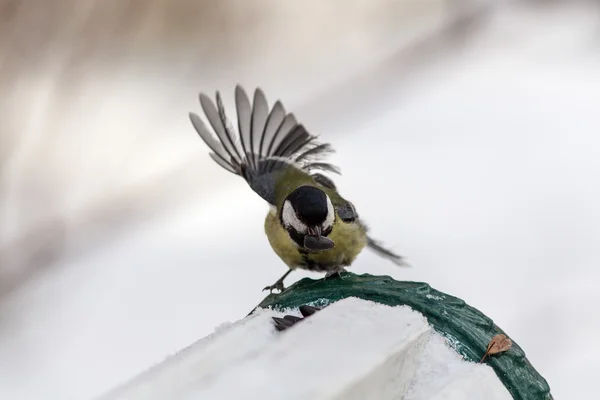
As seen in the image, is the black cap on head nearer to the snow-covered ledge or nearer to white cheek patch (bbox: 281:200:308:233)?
white cheek patch (bbox: 281:200:308:233)

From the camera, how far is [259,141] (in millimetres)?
1224

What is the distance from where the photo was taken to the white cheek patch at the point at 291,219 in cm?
97

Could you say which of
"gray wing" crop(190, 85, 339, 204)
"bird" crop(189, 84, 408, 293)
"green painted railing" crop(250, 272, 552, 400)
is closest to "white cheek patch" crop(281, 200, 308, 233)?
"bird" crop(189, 84, 408, 293)

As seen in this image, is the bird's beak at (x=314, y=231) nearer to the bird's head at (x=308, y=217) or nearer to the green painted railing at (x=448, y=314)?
the bird's head at (x=308, y=217)

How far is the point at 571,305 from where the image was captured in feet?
5.73

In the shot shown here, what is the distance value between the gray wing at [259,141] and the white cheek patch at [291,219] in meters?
0.16

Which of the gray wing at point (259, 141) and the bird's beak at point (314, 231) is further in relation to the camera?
the gray wing at point (259, 141)

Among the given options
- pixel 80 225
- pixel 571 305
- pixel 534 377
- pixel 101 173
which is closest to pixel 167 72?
pixel 101 173

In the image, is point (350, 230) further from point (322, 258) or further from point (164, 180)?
point (164, 180)

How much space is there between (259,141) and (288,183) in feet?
0.37

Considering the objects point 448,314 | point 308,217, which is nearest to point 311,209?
point 308,217

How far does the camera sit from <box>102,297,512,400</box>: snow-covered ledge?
0.42 m

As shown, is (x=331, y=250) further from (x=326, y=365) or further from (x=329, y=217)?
(x=326, y=365)

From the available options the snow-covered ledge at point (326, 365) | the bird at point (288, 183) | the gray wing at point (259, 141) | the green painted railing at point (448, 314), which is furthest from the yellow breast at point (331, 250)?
the snow-covered ledge at point (326, 365)
